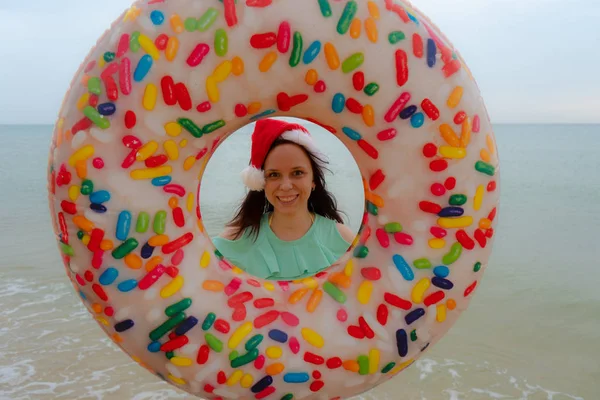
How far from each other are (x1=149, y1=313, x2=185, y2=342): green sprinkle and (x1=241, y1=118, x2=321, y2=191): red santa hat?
0.76m

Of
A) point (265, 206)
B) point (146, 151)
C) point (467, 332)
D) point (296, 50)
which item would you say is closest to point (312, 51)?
point (296, 50)

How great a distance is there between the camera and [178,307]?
4.91 feet

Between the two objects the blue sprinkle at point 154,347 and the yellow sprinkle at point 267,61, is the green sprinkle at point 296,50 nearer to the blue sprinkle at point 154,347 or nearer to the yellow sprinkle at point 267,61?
the yellow sprinkle at point 267,61

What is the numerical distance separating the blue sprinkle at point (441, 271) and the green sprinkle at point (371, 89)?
529mm

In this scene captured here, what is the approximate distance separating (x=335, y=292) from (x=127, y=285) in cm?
59

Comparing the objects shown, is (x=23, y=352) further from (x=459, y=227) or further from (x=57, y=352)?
(x=459, y=227)

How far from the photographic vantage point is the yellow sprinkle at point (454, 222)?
152 centimetres

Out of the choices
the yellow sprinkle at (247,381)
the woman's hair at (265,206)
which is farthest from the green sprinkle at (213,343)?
the woman's hair at (265,206)

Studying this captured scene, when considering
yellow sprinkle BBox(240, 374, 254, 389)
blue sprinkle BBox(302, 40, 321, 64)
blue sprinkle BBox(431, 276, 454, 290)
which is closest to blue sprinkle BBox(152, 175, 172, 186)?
blue sprinkle BBox(302, 40, 321, 64)

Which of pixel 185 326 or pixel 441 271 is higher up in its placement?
pixel 441 271

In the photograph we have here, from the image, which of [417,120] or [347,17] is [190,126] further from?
[417,120]

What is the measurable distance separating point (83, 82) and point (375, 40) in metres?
0.75

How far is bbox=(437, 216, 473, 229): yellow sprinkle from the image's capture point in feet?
5.00

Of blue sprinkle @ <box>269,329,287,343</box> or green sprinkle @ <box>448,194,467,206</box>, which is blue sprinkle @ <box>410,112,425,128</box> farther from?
blue sprinkle @ <box>269,329,287,343</box>
